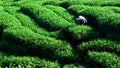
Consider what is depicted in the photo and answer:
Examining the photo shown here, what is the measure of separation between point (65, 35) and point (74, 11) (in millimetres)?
2810

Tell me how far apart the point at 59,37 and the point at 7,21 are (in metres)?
2.89

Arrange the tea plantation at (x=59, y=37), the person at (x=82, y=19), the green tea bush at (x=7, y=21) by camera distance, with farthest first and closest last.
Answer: the person at (x=82, y=19) < the green tea bush at (x=7, y=21) < the tea plantation at (x=59, y=37)

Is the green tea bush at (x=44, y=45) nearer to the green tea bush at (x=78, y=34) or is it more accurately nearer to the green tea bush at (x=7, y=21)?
the green tea bush at (x=78, y=34)

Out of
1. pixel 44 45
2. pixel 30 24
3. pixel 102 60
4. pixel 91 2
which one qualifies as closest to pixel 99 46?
pixel 102 60

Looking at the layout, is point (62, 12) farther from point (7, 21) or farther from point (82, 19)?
point (7, 21)

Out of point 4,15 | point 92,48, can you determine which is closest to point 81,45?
point 92,48

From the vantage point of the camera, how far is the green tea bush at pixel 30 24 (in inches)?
654

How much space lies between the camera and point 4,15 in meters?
17.9

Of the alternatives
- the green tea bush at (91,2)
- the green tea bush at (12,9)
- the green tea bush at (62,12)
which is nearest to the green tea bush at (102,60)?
the green tea bush at (62,12)

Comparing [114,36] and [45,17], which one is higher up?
[45,17]

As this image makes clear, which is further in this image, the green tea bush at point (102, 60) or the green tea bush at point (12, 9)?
the green tea bush at point (12, 9)

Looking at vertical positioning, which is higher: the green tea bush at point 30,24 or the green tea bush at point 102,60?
the green tea bush at point 30,24

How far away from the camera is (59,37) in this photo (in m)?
16.1

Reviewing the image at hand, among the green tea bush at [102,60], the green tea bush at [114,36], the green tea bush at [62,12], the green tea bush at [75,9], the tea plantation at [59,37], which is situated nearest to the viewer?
the green tea bush at [102,60]
